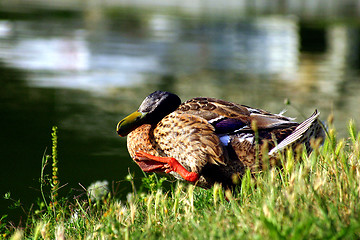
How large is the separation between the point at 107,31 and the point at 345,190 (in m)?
19.0

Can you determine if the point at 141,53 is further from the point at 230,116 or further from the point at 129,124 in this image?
the point at 230,116

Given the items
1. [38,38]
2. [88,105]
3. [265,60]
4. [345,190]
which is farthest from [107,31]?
[345,190]

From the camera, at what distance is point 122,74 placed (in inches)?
508

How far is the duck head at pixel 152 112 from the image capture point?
416cm

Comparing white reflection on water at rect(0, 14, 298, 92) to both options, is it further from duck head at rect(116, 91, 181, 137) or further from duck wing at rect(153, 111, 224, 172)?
duck wing at rect(153, 111, 224, 172)

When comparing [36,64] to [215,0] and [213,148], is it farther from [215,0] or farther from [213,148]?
[215,0]

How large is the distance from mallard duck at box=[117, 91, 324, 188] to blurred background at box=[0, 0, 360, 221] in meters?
0.29

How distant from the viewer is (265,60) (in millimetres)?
Result: 16125

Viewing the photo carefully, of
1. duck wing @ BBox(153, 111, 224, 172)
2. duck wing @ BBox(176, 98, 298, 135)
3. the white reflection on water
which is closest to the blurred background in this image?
the white reflection on water

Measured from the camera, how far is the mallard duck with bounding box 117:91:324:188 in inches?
150

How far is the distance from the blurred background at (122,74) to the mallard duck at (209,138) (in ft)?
0.95

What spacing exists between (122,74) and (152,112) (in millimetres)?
8831

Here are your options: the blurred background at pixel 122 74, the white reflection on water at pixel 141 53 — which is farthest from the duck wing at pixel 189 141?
the white reflection on water at pixel 141 53

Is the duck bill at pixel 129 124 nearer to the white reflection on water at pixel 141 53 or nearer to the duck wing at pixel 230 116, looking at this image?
the duck wing at pixel 230 116
